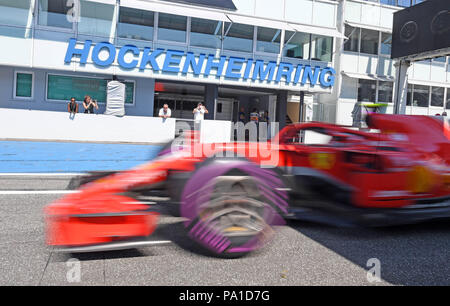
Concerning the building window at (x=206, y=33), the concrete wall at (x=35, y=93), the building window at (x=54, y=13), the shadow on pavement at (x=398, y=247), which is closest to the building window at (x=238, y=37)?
the building window at (x=206, y=33)

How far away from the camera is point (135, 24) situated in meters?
16.4

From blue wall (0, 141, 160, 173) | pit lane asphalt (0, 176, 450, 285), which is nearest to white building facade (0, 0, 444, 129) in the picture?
blue wall (0, 141, 160, 173)

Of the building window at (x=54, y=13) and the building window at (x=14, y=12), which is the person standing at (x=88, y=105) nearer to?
the building window at (x=54, y=13)

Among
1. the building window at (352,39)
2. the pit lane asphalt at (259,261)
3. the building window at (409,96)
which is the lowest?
the pit lane asphalt at (259,261)

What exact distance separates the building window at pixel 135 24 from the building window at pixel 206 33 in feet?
6.56

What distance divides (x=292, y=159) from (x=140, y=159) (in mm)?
6787

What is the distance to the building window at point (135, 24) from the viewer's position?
53.1ft

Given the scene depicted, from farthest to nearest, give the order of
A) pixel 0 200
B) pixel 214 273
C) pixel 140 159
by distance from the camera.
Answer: pixel 140 159 < pixel 0 200 < pixel 214 273

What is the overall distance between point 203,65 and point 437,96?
16750 mm

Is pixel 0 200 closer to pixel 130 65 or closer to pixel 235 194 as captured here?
pixel 235 194

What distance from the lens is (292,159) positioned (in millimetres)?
4336

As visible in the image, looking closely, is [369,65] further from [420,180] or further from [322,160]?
[322,160]
